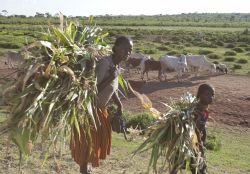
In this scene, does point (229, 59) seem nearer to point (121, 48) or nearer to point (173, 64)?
point (173, 64)

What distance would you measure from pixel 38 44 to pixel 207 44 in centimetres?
3324

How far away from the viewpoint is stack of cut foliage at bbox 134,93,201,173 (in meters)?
4.25

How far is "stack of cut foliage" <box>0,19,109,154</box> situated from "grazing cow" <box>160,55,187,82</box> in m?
13.2

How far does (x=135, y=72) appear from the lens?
65.1ft

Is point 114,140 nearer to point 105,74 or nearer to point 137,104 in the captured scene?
point 105,74

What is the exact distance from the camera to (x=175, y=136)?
433 centimetres

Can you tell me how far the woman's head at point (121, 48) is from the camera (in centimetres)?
452

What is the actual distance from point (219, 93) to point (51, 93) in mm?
11679

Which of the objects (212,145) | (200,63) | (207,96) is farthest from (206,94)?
(200,63)

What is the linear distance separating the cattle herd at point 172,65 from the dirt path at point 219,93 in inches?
15.1

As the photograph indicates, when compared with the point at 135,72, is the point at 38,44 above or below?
above

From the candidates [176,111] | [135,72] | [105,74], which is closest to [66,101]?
[105,74]

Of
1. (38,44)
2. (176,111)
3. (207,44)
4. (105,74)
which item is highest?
(38,44)

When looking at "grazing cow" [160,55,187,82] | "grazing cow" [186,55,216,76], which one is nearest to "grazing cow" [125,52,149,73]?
"grazing cow" [160,55,187,82]
